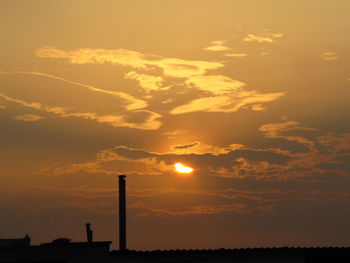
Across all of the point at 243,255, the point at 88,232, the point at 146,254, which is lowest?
the point at 243,255

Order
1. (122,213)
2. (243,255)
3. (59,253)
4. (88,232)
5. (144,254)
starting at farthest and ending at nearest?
(88,232)
(122,213)
(243,255)
(144,254)
(59,253)

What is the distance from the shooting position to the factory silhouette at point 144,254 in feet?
95.9

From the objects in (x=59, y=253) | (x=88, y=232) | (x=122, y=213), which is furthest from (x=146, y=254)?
(x=88, y=232)

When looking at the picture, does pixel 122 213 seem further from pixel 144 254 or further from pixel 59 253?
pixel 59 253

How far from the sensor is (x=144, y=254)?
98.0 feet

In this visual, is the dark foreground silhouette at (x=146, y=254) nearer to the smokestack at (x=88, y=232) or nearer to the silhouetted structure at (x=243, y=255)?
the silhouetted structure at (x=243, y=255)

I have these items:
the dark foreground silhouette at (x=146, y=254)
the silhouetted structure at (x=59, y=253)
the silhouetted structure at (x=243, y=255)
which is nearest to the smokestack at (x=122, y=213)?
the dark foreground silhouette at (x=146, y=254)

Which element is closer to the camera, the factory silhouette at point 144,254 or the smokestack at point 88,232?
the factory silhouette at point 144,254

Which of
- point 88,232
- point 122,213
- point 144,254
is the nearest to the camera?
point 144,254

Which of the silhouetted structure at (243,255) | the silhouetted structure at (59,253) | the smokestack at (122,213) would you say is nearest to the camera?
the silhouetted structure at (59,253)

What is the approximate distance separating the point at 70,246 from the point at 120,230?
10.4 metres

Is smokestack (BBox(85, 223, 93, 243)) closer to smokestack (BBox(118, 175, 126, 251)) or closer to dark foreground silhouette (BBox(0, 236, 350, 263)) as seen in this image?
smokestack (BBox(118, 175, 126, 251))

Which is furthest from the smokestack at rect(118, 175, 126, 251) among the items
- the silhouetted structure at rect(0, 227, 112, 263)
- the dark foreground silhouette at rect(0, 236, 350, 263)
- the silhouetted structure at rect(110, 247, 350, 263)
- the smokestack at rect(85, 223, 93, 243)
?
the silhouetted structure at rect(0, 227, 112, 263)

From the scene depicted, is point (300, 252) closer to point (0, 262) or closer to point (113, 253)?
point (113, 253)
